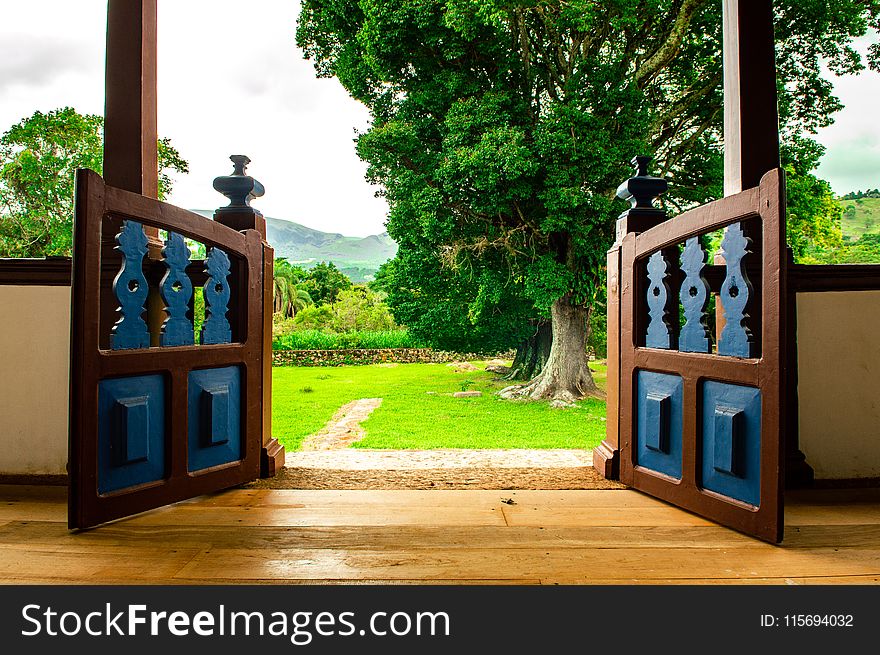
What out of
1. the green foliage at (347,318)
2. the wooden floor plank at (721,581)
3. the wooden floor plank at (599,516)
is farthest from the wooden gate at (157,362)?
the green foliage at (347,318)

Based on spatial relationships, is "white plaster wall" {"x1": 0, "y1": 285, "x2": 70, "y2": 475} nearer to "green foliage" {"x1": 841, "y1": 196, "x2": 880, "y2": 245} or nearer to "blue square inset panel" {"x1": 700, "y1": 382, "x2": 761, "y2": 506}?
"blue square inset panel" {"x1": 700, "y1": 382, "x2": 761, "y2": 506}

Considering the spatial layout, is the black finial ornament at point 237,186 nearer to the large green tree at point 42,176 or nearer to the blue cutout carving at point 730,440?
the blue cutout carving at point 730,440

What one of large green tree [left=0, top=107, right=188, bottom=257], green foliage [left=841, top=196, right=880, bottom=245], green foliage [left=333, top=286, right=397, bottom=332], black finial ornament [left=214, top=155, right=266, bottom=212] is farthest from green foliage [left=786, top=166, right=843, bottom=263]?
green foliage [left=333, top=286, right=397, bottom=332]

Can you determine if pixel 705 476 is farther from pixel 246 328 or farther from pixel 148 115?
pixel 148 115

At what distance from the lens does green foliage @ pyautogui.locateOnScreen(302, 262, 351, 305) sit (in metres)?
17.3

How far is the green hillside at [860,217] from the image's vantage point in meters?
5.98

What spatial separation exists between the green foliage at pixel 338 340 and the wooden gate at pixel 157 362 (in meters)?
11.8

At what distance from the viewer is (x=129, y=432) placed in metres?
1.41

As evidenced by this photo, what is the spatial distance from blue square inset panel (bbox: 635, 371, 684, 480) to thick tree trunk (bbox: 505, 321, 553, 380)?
8560 millimetres

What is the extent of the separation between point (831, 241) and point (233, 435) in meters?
8.65

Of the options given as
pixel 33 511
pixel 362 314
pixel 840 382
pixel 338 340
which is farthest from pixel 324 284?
pixel 840 382

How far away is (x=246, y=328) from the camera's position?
1812mm

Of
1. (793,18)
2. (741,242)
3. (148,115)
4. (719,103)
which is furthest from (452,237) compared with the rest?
(741,242)

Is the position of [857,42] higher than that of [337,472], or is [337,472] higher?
[857,42]
